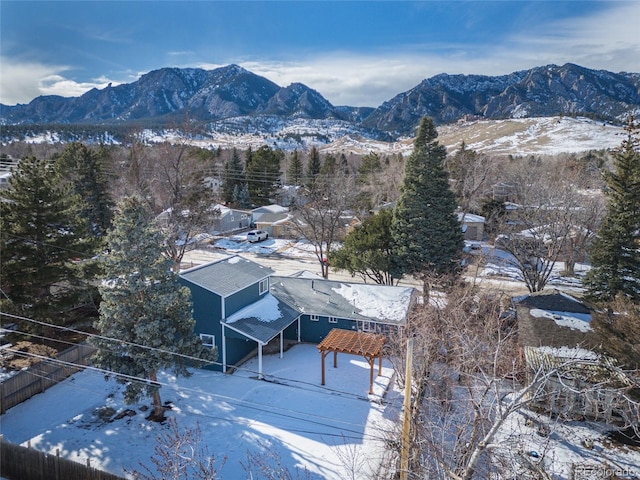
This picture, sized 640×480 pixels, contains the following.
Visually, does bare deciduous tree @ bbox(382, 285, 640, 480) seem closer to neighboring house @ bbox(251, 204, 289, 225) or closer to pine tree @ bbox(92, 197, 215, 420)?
pine tree @ bbox(92, 197, 215, 420)

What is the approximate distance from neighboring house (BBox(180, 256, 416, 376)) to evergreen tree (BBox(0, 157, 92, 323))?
17.4 feet

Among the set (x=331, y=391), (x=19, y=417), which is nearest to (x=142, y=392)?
(x=19, y=417)

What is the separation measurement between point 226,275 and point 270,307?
103 inches

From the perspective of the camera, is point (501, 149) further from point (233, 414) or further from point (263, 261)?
point (233, 414)

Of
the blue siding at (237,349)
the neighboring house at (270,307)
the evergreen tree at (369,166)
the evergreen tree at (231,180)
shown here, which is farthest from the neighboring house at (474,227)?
the evergreen tree at (231,180)

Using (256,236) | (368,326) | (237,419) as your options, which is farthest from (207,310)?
(256,236)

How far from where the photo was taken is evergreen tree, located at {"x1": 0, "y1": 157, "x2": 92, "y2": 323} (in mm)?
16781

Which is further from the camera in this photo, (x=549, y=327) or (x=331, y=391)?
(x=549, y=327)

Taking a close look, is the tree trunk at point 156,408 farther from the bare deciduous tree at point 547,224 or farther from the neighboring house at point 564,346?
the bare deciduous tree at point 547,224

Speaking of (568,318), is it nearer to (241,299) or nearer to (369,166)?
(241,299)

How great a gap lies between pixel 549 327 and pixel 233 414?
13324 millimetres

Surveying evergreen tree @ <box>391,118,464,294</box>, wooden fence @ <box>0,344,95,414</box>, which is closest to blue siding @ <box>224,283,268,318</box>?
wooden fence @ <box>0,344,95,414</box>

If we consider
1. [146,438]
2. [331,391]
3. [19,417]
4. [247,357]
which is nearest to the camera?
[146,438]

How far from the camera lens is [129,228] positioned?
13.7 m
